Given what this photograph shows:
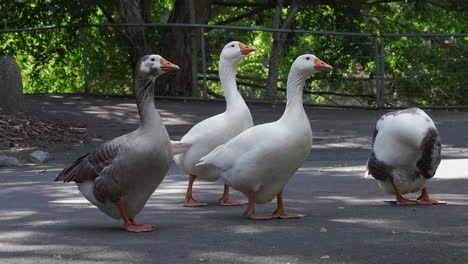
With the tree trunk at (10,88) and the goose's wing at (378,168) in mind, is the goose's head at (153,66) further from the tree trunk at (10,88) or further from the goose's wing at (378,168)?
the tree trunk at (10,88)

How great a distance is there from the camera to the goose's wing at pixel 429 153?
8.63 meters

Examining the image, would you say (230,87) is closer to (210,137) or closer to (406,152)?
(210,137)

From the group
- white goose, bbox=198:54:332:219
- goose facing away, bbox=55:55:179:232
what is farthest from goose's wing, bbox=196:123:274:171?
goose facing away, bbox=55:55:179:232

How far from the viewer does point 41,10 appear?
24109 mm

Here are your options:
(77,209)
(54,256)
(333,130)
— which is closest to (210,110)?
(333,130)

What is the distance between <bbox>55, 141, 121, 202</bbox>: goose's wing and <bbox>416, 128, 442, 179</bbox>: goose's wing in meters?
3.07

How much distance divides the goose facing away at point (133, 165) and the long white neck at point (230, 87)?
1907mm

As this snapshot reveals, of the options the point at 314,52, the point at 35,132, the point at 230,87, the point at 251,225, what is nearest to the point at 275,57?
the point at 314,52

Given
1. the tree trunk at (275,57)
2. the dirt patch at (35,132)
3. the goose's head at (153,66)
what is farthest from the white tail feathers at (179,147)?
the tree trunk at (275,57)

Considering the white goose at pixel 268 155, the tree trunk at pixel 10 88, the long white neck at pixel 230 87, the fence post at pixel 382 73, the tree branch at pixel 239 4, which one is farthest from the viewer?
the tree branch at pixel 239 4

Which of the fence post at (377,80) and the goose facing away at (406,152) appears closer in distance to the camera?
A: the goose facing away at (406,152)

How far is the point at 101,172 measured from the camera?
7.58 meters

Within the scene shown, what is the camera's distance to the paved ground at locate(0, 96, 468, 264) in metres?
6.50

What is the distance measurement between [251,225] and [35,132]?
29.7 feet
